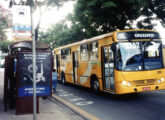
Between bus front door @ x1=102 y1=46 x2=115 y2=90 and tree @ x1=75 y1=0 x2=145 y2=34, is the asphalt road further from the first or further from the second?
tree @ x1=75 y1=0 x2=145 y2=34

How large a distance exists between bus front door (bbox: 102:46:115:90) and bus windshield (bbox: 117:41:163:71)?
54 centimetres

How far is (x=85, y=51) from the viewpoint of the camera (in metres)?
11.7

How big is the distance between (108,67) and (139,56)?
1392 mm

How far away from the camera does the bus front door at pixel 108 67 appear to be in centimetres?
899

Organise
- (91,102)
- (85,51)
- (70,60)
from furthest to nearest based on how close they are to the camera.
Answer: (70,60), (85,51), (91,102)

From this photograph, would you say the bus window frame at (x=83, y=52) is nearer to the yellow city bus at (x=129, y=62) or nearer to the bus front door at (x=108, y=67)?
the yellow city bus at (x=129, y=62)

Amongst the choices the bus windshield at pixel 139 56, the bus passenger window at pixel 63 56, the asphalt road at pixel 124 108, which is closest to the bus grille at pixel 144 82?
the bus windshield at pixel 139 56

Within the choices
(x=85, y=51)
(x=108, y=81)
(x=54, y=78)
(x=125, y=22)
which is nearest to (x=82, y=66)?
(x=85, y=51)

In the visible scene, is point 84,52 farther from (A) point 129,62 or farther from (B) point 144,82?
(B) point 144,82

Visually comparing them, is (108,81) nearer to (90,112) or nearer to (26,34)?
(90,112)

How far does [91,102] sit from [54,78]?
3.40 meters

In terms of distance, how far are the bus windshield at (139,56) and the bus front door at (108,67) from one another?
1.76 feet

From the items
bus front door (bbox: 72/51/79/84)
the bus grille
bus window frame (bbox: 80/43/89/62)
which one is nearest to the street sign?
the bus grille

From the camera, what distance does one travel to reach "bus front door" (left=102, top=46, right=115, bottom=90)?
8.99 meters
